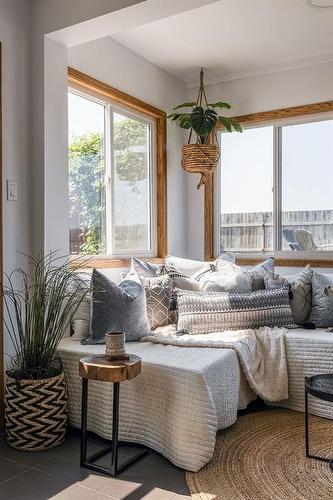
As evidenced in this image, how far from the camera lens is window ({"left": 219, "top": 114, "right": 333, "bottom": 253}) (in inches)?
146

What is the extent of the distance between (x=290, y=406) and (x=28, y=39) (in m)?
2.70

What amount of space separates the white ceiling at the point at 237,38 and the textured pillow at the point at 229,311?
6.12 ft

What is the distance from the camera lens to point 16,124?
99.2 inches

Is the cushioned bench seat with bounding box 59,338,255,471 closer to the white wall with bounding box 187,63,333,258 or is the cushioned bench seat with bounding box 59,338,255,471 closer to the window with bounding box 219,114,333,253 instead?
the window with bounding box 219,114,333,253

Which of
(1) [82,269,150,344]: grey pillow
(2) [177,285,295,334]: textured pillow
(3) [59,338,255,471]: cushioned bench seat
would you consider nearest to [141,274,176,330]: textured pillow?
(2) [177,285,295,334]: textured pillow

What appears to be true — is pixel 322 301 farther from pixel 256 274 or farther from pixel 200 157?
pixel 200 157

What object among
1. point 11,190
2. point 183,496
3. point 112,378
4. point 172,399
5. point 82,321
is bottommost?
point 183,496

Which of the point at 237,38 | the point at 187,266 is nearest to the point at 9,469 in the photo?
the point at 187,266

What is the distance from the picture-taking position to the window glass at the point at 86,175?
312 cm

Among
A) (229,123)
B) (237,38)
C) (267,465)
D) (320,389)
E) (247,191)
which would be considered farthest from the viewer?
(247,191)

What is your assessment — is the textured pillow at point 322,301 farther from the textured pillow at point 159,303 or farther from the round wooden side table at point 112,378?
the round wooden side table at point 112,378

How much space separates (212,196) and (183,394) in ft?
7.95

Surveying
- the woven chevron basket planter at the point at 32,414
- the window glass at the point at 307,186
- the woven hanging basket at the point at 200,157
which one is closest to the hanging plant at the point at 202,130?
the woven hanging basket at the point at 200,157

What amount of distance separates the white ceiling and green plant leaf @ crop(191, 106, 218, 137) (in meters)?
0.47
